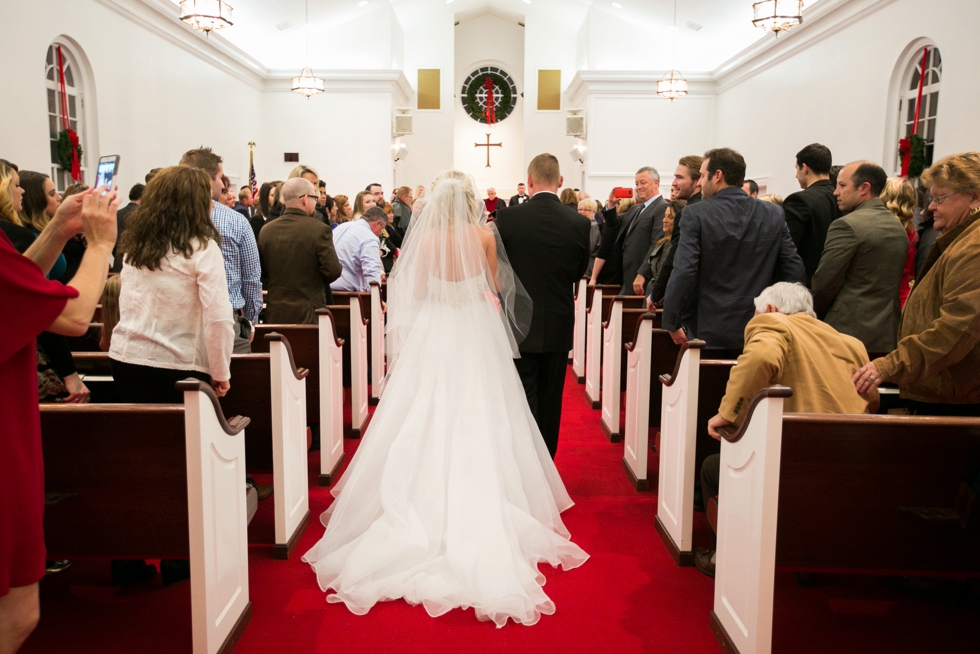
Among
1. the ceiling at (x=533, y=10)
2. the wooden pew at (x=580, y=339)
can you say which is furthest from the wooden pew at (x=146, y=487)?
the ceiling at (x=533, y=10)

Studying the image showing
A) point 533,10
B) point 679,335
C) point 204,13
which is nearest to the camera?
point 679,335

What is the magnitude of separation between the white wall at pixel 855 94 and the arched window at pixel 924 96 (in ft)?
0.44

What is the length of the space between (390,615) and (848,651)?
5.52 feet

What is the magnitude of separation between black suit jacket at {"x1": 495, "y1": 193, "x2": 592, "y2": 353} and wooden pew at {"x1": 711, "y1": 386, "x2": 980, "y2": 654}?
1617 mm

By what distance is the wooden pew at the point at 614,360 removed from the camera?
5195 mm

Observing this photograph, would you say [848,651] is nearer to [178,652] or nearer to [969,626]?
[969,626]

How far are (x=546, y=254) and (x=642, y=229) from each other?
242 cm

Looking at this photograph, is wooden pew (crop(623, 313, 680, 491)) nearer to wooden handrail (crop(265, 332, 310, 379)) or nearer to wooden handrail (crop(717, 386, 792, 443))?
wooden handrail (crop(717, 386, 792, 443))

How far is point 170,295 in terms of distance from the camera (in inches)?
112

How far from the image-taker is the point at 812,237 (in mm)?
4543

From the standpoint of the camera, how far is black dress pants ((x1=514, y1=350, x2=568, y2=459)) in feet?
13.5

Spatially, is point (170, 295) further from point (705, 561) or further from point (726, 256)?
point (726, 256)

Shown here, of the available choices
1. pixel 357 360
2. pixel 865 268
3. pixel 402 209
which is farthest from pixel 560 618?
pixel 402 209

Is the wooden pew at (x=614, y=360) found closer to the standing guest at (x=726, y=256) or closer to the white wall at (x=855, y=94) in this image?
the standing guest at (x=726, y=256)
